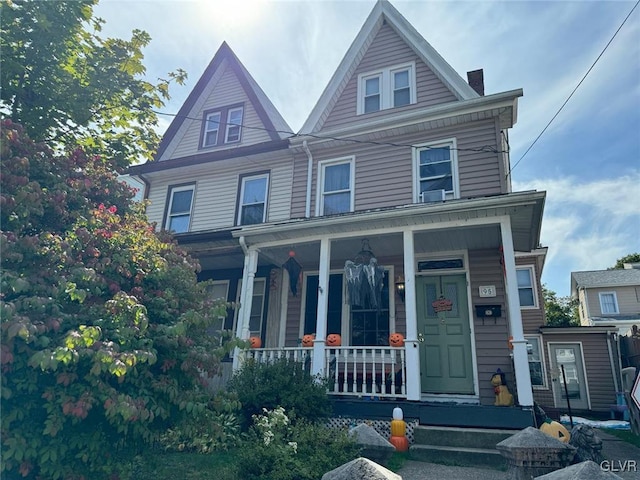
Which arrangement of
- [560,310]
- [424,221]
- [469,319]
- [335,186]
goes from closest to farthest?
[424,221] → [469,319] → [335,186] → [560,310]

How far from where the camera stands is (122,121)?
22.8ft

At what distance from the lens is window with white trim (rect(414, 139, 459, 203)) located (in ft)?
27.8

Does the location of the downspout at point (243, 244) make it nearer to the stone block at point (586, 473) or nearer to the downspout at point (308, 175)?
the downspout at point (308, 175)

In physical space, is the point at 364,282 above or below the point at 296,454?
above

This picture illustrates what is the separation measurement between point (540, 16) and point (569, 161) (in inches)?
175

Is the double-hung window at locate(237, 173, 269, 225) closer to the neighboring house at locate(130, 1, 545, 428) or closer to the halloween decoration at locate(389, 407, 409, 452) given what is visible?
the neighboring house at locate(130, 1, 545, 428)

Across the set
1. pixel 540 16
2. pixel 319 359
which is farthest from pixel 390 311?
pixel 540 16

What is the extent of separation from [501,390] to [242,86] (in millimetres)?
10343

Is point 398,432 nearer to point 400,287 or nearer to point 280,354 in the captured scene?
point 280,354

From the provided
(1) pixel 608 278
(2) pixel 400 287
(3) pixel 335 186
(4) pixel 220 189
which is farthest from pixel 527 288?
(1) pixel 608 278

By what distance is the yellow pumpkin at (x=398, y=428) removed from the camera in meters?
5.56

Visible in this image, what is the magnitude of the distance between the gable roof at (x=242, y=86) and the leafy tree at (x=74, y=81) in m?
4.50

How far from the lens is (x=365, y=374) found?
6684 millimetres

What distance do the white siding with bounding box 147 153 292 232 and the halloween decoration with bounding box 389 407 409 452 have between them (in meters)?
5.49
